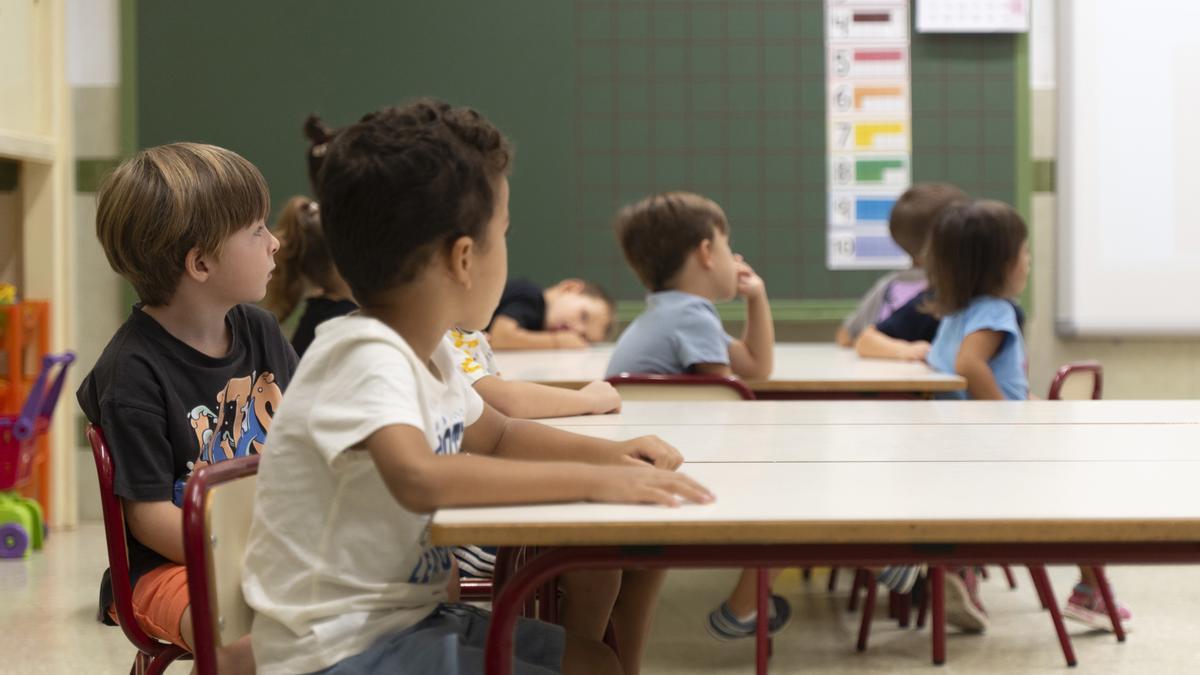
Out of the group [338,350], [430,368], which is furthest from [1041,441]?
[338,350]

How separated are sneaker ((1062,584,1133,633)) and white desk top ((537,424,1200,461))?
1.34 metres

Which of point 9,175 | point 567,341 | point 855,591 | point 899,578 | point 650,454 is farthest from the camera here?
point 9,175

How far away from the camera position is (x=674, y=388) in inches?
100

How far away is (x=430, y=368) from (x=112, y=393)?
1.54 ft

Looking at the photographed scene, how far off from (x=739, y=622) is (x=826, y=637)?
314 mm

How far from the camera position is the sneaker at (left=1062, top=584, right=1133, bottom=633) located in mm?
3041

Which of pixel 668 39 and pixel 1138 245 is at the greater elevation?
pixel 668 39

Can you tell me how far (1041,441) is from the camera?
1657 mm

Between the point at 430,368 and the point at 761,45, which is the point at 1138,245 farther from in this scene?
the point at 430,368

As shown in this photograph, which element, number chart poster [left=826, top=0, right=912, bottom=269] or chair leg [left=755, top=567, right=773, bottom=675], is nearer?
chair leg [left=755, top=567, right=773, bottom=675]

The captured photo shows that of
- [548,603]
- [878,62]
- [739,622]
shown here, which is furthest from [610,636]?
[878,62]

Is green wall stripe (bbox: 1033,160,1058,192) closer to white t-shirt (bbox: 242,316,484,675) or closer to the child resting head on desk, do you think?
the child resting head on desk

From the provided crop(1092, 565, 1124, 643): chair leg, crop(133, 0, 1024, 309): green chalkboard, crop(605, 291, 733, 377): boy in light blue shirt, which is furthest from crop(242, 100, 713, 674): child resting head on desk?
crop(133, 0, 1024, 309): green chalkboard

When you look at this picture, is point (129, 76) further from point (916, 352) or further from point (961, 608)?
point (961, 608)
